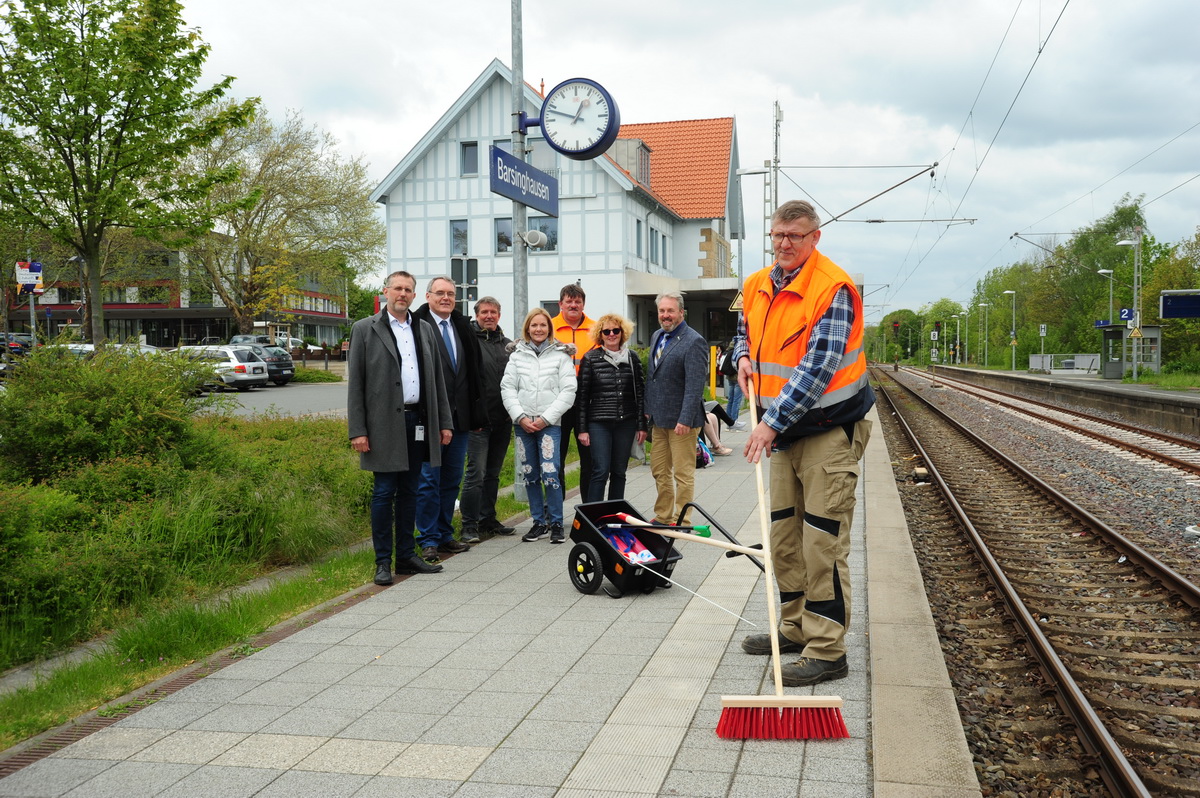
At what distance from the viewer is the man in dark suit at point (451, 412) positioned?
744 centimetres

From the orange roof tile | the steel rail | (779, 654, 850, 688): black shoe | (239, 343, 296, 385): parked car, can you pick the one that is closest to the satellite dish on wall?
the steel rail

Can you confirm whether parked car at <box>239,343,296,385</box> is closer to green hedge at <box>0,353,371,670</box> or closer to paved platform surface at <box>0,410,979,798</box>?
green hedge at <box>0,353,371,670</box>

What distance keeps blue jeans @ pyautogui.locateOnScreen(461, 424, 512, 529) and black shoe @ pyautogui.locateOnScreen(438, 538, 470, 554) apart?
0.42 meters

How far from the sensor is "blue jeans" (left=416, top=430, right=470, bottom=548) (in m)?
7.43

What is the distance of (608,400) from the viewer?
774 cm

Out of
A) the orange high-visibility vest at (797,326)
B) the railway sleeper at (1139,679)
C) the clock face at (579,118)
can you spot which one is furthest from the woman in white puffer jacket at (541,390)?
the railway sleeper at (1139,679)

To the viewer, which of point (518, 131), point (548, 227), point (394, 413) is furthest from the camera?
point (548, 227)

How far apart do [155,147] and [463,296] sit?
7341 millimetres

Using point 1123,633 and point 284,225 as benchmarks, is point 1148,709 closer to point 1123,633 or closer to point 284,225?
point 1123,633

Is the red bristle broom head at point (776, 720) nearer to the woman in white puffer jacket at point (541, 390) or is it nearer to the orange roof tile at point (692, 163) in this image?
the woman in white puffer jacket at point (541, 390)

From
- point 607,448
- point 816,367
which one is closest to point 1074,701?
point 816,367

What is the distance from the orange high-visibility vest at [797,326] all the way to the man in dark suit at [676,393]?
8.96ft

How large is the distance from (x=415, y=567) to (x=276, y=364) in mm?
32536

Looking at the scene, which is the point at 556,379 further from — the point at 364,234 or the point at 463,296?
→ the point at 364,234
